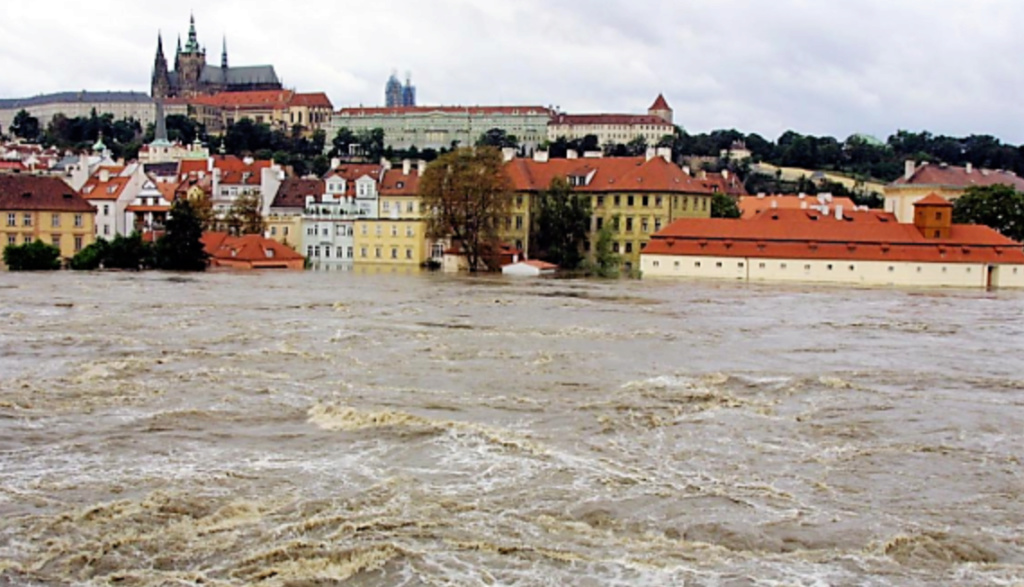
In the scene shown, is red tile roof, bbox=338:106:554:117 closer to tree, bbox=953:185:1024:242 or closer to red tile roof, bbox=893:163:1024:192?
red tile roof, bbox=893:163:1024:192

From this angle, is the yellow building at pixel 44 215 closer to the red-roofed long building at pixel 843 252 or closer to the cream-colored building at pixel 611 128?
the red-roofed long building at pixel 843 252

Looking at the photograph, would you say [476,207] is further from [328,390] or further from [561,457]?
[561,457]

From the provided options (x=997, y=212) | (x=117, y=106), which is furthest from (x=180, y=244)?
(x=117, y=106)

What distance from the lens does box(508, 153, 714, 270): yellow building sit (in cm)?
6469

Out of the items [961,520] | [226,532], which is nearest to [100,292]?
[226,532]

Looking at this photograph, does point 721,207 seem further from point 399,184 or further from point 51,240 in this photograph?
point 51,240

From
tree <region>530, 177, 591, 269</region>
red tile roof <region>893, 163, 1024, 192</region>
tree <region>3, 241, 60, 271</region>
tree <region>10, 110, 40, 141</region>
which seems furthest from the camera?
tree <region>10, 110, 40, 141</region>

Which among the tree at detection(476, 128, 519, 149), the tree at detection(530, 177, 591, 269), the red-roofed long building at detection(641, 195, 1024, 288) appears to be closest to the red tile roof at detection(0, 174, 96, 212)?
the tree at detection(530, 177, 591, 269)

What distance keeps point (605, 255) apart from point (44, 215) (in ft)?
93.7

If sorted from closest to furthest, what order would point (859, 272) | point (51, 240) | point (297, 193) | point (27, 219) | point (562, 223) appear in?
point (859, 272) → point (27, 219) → point (51, 240) → point (562, 223) → point (297, 193)

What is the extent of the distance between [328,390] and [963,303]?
29.9m

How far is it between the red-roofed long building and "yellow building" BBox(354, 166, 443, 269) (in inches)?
594

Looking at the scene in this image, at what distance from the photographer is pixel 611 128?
173 meters

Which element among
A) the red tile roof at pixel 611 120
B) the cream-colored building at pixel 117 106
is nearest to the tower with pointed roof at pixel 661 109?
the red tile roof at pixel 611 120
